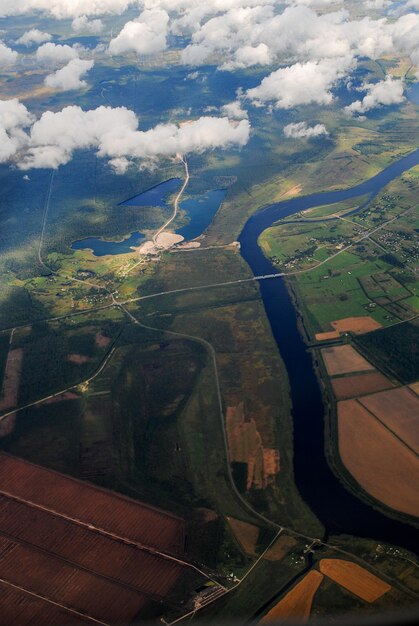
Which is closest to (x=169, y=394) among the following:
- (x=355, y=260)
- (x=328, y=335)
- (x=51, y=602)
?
(x=328, y=335)

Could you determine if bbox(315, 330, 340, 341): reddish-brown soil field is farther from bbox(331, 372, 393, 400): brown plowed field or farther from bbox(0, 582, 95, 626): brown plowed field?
bbox(0, 582, 95, 626): brown plowed field

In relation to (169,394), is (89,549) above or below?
above

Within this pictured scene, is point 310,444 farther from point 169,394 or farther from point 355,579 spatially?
point 169,394

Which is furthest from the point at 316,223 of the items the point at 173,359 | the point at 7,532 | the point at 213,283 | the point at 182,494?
the point at 7,532

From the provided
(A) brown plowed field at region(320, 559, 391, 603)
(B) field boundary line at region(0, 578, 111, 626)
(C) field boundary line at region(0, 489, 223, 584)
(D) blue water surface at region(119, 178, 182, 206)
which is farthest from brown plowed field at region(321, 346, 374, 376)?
(D) blue water surface at region(119, 178, 182, 206)

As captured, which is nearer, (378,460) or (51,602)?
(51,602)

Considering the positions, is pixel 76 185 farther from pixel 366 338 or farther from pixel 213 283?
pixel 366 338

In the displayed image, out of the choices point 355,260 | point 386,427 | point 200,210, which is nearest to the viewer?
point 386,427
